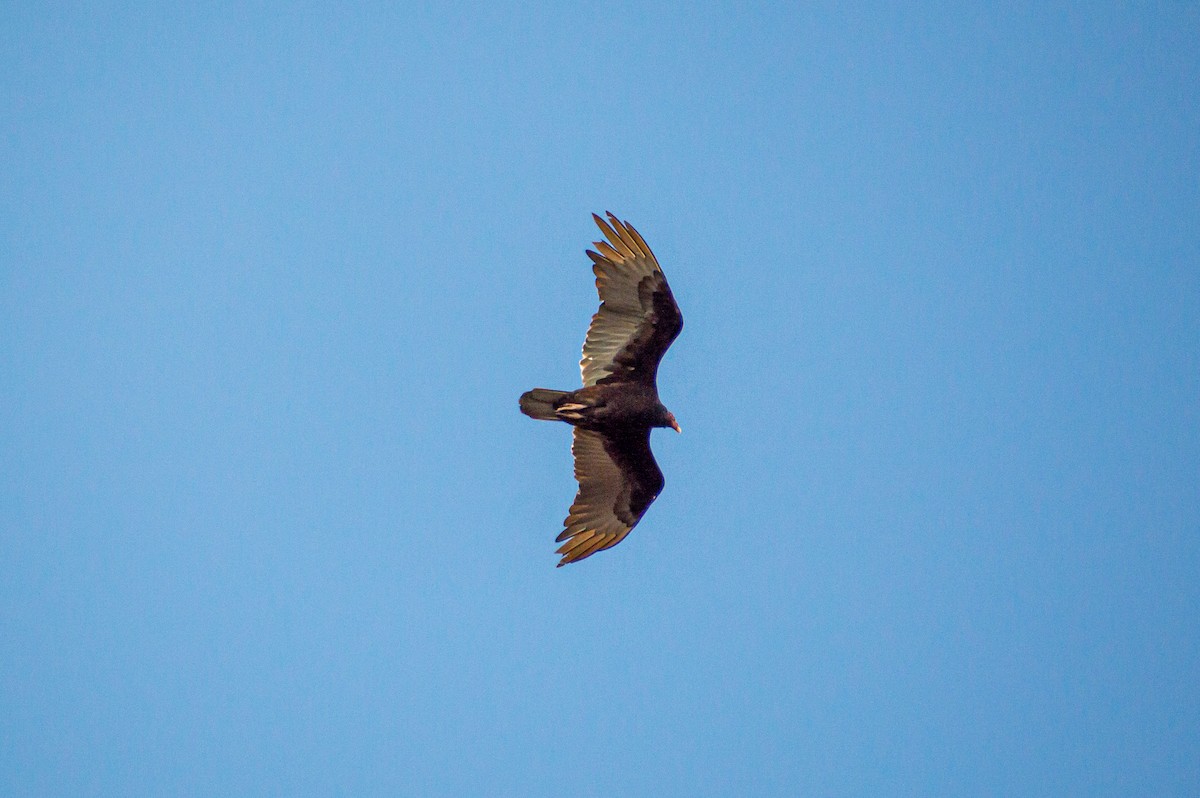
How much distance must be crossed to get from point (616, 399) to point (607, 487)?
1.22 metres

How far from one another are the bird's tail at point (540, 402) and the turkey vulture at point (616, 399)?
1cm

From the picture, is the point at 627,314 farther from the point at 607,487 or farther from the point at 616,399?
the point at 607,487

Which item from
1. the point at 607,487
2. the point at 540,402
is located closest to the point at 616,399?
the point at 540,402

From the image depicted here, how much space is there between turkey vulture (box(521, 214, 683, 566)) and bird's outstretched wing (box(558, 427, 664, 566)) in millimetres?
12

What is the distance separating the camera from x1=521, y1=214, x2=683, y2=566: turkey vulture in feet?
44.9

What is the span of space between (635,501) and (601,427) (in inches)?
41.8

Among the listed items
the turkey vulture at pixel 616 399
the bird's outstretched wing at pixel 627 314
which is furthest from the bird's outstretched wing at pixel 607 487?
the bird's outstretched wing at pixel 627 314

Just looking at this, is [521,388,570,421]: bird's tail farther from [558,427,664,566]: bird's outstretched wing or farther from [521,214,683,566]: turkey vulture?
[558,427,664,566]: bird's outstretched wing

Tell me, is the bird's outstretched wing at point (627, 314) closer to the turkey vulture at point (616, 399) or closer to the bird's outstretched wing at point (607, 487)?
the turkey vulture at point (616, 399)

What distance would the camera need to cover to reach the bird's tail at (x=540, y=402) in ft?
44.7

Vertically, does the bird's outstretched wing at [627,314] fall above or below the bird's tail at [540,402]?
above

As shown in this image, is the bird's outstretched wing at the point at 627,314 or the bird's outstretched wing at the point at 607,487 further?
the bird's outstretched wing at the point at 607,487

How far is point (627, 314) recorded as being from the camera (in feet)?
45.7

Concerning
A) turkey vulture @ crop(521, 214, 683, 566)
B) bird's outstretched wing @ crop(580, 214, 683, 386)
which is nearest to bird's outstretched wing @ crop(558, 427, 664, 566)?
turkey vulture @ crop(521, 214, 683, 566)
